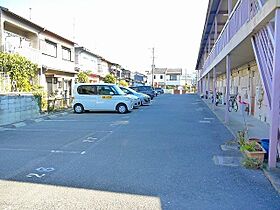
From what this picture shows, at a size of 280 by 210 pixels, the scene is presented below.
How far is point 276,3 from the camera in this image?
17.4 ft

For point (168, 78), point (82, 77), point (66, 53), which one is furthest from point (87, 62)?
point (168, 78)

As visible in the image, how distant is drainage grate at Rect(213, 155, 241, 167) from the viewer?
595 centimetres

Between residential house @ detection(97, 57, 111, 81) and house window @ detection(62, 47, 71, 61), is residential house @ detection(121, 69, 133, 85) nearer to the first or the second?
residential house @ detection(97, 57, 111, 81)

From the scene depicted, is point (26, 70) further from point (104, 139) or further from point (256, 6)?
point (256, 6)

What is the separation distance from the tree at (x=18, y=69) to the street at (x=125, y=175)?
788 cm

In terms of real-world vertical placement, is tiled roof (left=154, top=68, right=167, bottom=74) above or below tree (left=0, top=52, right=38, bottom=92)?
above

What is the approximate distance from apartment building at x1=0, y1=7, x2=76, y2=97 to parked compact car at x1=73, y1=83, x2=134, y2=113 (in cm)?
515

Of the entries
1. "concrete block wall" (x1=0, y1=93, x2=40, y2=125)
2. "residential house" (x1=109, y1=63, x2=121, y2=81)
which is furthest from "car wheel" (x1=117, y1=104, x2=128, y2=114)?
"residential house" (x1=109, y1=63, x2=121, y2=81)

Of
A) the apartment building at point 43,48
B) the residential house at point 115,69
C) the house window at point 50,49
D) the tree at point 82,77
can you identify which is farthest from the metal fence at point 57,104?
the residential house at point 115,69

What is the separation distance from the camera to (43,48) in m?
21.7

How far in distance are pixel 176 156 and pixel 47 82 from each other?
18.4 metres

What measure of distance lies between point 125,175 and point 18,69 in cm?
1309

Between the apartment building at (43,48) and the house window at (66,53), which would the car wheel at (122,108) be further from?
the house window at (66,53)

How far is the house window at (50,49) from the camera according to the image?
→ 22252 millimetres
